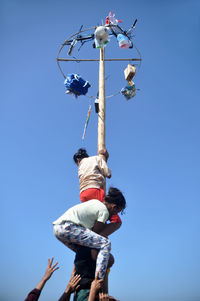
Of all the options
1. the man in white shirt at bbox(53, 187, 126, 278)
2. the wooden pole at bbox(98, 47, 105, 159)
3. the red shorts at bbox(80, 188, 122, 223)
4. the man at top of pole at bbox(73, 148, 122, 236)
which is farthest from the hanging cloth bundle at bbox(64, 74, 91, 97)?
the man in white shirt at bbox(53, 187, 126, 278)

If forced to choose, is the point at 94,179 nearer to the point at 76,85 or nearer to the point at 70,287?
the point at 70,287

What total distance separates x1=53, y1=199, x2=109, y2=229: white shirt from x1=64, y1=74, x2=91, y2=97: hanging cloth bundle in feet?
10.3

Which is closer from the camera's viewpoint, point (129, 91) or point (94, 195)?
point (94, 195)

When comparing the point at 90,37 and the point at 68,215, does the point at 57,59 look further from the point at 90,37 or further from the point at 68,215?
the point at 68,215

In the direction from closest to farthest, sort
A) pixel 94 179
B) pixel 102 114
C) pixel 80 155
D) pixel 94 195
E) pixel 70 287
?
1. pixel 70 287
2. pixel 94 195
3. pixel 94 179
4. pixel 80 155
5. pixel 102 114

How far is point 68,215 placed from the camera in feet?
8.06

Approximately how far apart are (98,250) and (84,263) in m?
0.22

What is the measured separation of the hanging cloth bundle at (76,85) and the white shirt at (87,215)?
3126 millimetres

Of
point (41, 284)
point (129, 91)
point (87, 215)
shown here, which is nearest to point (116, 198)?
point (87, 215)

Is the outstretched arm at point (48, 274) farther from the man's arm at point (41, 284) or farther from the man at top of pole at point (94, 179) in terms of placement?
the man at top of pole at point (94, 179)

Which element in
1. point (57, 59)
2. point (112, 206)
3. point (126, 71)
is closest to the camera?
point (112, 206)

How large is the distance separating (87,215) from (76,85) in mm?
3221

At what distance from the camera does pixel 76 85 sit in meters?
4.87

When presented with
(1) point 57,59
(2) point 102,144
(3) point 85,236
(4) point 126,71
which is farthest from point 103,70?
(3) point 85,236
